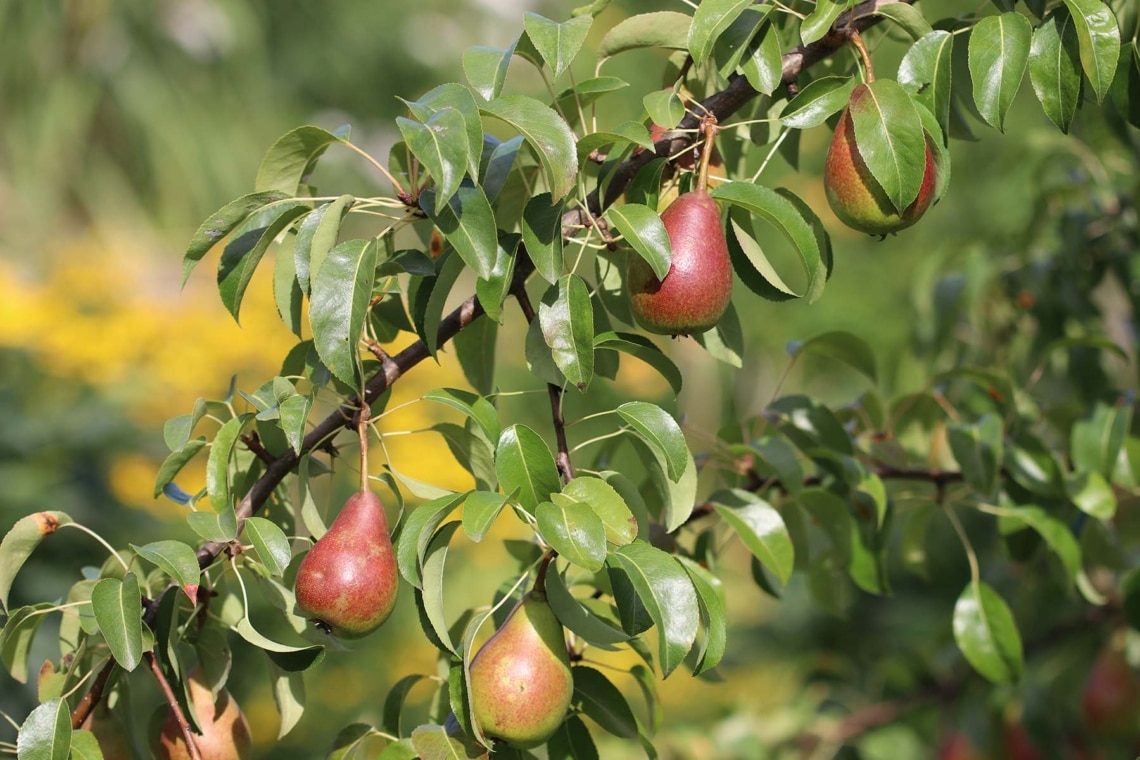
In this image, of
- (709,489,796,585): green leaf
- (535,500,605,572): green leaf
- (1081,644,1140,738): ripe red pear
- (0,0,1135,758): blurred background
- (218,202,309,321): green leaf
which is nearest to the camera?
(535,500,605,572): green leaf

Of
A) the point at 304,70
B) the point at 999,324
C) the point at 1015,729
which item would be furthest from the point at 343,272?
the point at 304,70

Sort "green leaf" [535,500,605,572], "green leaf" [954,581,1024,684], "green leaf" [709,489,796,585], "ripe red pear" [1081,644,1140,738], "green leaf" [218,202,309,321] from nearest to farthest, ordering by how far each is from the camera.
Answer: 1. "green leaf" [535,500,605,572]
2. "green leaf" [218,202,309,321]
3. "green leaf" [709,489,796,585]
4. "green leaf" [954,581,1024,684]
5. "ripe red pear" [1081,644,1140,738]

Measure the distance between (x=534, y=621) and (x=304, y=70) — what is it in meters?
6.15

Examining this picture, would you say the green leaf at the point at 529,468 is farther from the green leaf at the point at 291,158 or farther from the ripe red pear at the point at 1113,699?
the ripe red pear at the point at 1113,699

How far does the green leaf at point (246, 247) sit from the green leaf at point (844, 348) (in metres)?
0.42

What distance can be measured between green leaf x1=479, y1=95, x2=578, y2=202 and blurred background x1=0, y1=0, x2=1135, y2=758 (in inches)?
11.9

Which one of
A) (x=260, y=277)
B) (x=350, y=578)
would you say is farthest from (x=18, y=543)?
(x=260, y=277)

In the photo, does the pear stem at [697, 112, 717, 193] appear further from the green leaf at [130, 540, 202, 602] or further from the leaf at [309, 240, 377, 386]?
the green leaf at [130, 540, 202, 602]

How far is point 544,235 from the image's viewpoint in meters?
0.56

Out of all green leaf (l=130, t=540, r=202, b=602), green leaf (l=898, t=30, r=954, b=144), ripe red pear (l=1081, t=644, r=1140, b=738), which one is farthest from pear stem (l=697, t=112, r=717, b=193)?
ripe red pear (l=1081, t=644, r=1140, b=738)

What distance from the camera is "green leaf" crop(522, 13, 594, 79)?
56 centimetres

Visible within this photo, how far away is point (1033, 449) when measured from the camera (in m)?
0.87

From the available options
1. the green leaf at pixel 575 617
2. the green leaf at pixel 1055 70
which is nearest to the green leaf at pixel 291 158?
the green leaf at pixel 575 617

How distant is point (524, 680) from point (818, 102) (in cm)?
34
